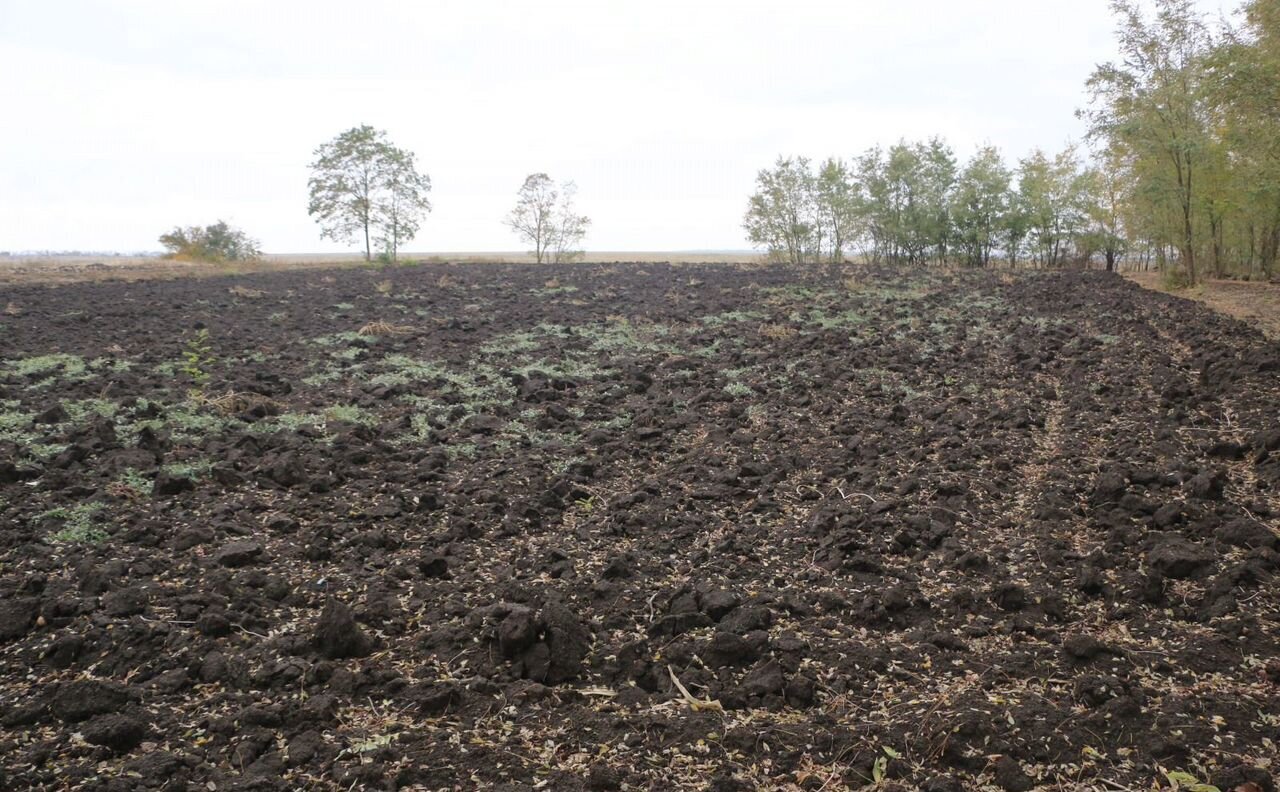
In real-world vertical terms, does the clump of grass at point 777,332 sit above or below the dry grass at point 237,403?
above

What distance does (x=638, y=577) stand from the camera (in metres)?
4.17

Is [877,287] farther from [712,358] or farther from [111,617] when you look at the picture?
[111,617]

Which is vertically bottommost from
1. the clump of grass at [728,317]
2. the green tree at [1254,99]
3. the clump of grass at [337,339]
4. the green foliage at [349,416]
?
the green foliage at [349,416]

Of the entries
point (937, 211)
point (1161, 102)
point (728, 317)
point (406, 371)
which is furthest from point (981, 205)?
point (406, 371)

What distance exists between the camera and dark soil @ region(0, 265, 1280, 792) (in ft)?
8.95

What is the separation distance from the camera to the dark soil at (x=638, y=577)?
2729 millimetres

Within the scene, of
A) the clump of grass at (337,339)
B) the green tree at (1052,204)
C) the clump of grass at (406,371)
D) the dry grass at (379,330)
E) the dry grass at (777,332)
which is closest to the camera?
the clump of grass at (406,371)

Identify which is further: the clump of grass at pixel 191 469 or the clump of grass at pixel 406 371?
the clump of grass at pixel 406 371

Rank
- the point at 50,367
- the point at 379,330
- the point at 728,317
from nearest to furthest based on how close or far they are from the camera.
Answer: the point at 50,367 < the point at 379,330 < the point at 728,317

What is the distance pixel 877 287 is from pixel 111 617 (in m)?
18.6

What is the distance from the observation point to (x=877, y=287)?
19.5 m

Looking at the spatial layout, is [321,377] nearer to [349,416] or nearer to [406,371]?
[406,371]

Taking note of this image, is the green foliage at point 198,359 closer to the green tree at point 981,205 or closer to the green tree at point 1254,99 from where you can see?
the green tree at point 1254,99

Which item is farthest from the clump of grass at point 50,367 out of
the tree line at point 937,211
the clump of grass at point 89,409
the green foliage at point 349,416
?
the tree line at point 937,211
